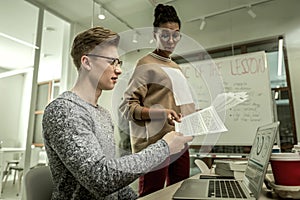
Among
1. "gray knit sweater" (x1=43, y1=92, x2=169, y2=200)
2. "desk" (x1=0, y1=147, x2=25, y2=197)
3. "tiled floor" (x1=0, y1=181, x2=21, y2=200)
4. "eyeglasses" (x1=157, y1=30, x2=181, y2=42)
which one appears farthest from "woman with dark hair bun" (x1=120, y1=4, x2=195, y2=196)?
"desk" (x1=0, y1=147, x2=25, y2=197)

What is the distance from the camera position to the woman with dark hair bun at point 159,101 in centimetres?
98

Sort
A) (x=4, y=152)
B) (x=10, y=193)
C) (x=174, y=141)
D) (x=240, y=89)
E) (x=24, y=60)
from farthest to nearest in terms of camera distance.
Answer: (x=24, y=60) → (x=4, y=152) → (x=10, y=193) → (x=240, y=89) → (x=174, y=141)

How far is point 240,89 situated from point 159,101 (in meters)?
1.45

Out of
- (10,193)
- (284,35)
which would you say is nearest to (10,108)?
(10,193)

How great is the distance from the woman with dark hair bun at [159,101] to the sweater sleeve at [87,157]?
0.39 metres

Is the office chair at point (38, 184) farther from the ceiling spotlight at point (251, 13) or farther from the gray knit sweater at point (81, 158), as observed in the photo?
the ceiling spotlight at point (251, 13)

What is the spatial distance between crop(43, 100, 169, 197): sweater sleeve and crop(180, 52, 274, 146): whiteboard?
1518 mm

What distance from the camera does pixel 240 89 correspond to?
2.26 metres

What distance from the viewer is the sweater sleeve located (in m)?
0.50

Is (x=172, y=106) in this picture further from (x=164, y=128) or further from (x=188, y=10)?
(x=188, y=10)

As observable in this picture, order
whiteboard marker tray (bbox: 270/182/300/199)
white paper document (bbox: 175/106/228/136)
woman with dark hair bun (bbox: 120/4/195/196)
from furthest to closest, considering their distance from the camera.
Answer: woman with dark hair bun (bbox: 120/4/195/196) → white paper document (bbox: 175/106/228/136) → whiteboard marker tray (bbox: 270/182/300/199)

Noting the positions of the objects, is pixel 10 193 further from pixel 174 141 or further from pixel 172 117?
pixel 174 141

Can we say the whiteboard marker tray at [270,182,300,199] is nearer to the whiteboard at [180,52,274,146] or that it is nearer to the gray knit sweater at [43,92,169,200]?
the gray knit sweater at [43,92,169,200]

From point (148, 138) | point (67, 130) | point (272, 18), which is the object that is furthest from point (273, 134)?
point (272, 18)
